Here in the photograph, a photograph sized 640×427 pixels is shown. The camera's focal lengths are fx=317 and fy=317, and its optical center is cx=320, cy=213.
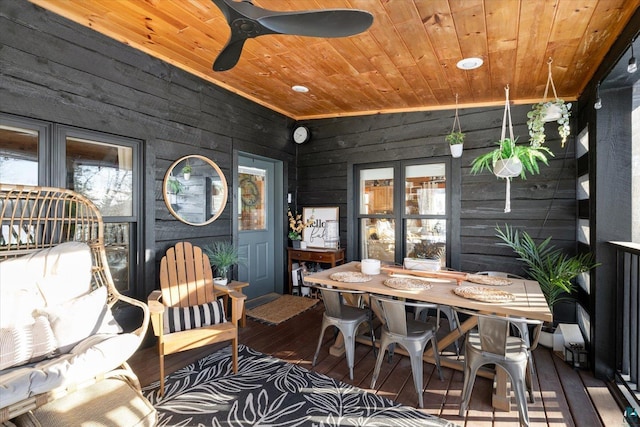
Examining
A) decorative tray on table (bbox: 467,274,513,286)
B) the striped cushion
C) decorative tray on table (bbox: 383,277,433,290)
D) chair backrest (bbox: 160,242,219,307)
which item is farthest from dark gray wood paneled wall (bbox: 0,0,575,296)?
decorative tray on table (bbox: 383,277,433,290)

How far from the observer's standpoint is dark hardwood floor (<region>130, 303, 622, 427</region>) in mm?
1998

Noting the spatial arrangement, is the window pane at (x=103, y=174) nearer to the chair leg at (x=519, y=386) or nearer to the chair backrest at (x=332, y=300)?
the chair backrest at (x=332, y=300)

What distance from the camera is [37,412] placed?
1447 millimetres

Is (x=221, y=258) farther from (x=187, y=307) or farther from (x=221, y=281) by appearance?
(x=187, y=307)

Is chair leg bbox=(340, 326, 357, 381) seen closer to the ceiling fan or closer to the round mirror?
the round mirror

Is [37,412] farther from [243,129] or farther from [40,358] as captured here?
[243,129]

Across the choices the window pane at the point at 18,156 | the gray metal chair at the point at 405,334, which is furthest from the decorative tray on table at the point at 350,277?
the window pane at the point at 18,156

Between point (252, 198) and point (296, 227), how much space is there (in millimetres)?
761

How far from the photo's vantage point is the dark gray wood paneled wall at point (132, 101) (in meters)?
2.12

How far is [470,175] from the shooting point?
3.66 meters

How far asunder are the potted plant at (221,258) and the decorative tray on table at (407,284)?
1670 mm

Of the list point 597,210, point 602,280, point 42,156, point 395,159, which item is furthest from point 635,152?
point 42,156

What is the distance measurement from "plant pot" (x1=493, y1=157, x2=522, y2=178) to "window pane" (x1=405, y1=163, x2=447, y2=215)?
1229mm

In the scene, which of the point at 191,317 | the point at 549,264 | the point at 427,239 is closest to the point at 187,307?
the point at 191,317
